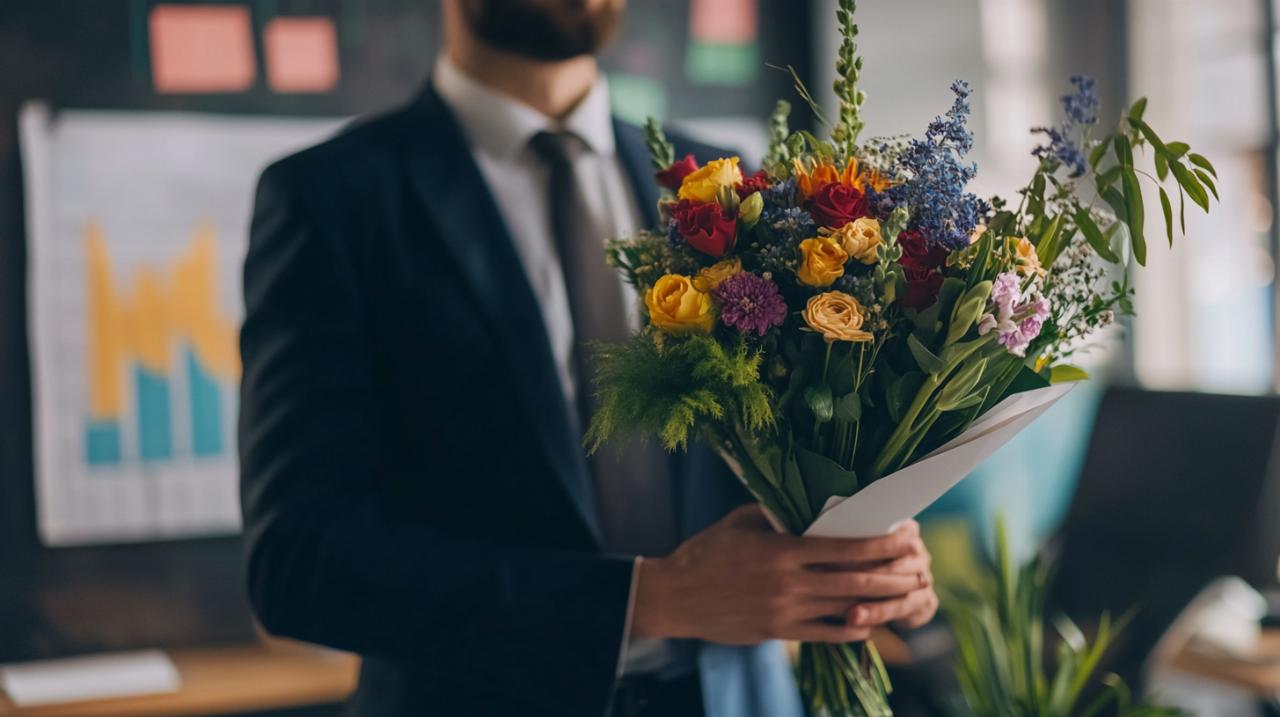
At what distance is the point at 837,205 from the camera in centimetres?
96

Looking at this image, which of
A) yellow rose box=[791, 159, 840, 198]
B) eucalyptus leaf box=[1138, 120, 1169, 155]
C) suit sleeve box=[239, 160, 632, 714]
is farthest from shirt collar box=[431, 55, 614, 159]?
eucalyptus leaf box=[1138, 120, 1169, 155]

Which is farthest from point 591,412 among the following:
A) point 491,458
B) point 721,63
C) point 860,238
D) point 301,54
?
point 721,63

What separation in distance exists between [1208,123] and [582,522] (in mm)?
3102

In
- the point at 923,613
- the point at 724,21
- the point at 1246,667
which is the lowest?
the point at 1246,667

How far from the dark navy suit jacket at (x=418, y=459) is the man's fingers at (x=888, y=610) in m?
0.23

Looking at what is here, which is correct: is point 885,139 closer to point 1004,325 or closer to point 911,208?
point 911,208

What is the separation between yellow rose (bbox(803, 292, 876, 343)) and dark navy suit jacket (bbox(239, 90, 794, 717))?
36 centimetres

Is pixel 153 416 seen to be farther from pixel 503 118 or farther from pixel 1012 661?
pixel 1012 661

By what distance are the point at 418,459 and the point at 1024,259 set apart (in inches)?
26.3

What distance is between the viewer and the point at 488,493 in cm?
125

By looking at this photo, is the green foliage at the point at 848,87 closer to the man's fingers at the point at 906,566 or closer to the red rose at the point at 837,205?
the red rose at the point at 837,205

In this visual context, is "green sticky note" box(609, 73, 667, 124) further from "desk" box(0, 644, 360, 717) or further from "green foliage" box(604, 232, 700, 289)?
"green foliage" box(604, 232, 700, 289)

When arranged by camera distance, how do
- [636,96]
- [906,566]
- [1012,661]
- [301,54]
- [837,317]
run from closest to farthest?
[837,317] → [906,566] → [1012,661] → [301,54] → [636,96]

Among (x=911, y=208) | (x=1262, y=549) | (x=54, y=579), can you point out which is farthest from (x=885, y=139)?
(x=54, y=579)
